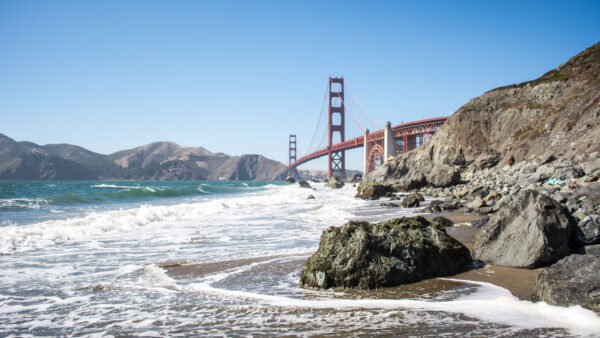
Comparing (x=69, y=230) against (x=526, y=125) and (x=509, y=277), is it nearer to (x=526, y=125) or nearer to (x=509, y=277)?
(x=509, y=277)

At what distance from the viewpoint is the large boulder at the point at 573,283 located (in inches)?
106

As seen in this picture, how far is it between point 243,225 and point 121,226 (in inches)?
113

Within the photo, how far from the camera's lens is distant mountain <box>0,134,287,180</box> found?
11106cm

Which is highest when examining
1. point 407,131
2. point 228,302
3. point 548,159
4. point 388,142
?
point 407,131

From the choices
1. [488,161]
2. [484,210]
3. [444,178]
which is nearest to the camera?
[484,210]

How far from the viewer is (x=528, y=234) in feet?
13.3

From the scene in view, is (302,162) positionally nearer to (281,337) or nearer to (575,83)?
(575,83)

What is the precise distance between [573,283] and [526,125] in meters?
27.6

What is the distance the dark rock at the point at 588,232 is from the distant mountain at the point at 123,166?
127 metres

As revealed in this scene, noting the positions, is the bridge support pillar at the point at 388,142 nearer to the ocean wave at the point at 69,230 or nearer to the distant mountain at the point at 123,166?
the ocean wave at the point at 69,230

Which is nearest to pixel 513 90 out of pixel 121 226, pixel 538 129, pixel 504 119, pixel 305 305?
pixel 504 119

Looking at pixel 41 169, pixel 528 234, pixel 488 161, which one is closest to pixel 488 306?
pixel 528 234

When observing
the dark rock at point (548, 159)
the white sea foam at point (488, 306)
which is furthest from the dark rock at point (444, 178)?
the white sea foam at point (488, 306)

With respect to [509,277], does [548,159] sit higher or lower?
higher
